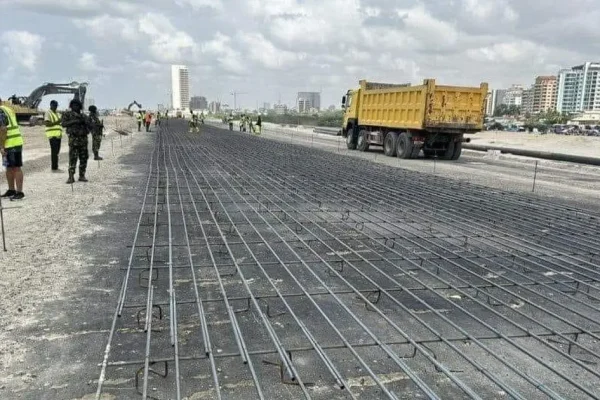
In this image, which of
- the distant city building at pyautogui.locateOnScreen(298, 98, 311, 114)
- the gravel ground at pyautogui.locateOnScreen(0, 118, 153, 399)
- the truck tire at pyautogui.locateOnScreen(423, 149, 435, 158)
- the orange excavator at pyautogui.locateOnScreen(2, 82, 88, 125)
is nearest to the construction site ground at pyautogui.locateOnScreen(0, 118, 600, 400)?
the gravel ground at pyautogui.locateOnScreen(0, 118, 153, 399)

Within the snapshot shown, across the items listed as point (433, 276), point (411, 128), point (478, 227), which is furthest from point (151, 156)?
point (433, 276)

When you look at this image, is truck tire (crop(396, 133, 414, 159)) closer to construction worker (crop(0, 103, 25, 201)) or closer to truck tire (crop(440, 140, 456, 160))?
truck tire (crop(440, 140, 456, 160))

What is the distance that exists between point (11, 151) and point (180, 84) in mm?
179307

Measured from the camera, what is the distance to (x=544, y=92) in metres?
148

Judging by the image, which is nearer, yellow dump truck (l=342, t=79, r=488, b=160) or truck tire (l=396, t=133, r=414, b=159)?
yellow dump truck (l=342, t=79, r=488, b=160)

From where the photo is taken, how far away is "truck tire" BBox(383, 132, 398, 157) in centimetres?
1760

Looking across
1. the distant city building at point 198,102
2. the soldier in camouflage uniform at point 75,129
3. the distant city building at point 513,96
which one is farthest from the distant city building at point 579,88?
the soldier in camouflage uniform at point 75,129

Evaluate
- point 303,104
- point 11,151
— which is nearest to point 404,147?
point 11,151

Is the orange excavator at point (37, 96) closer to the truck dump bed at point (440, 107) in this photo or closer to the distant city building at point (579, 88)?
the truck dump bed at point (440, 107)

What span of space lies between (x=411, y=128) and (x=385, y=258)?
11820mm

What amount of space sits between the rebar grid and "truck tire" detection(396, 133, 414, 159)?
8954 mm

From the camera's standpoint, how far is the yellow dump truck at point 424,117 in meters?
15.7

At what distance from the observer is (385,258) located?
5109 mm

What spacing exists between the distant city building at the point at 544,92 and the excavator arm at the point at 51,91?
449 ft
